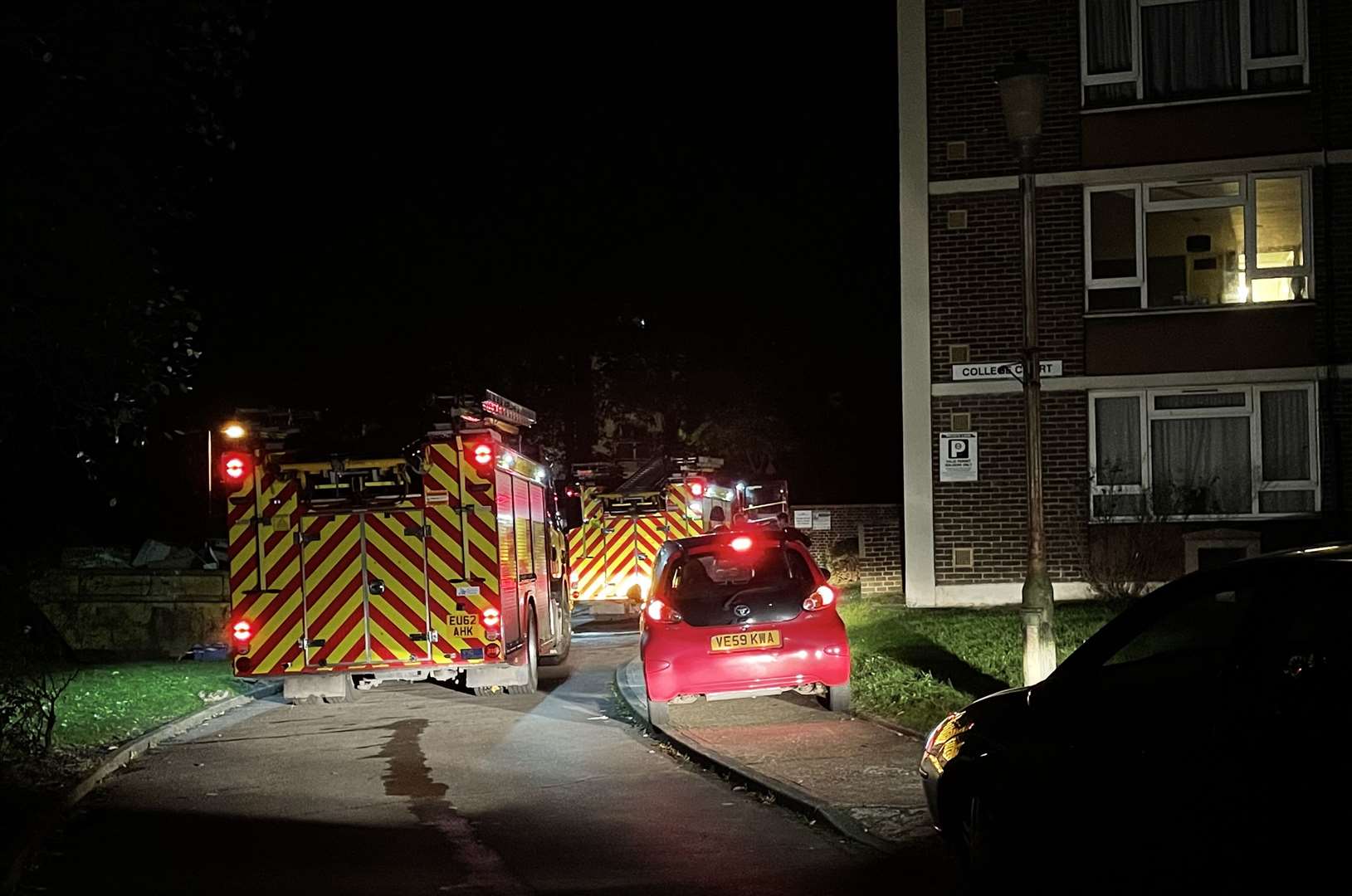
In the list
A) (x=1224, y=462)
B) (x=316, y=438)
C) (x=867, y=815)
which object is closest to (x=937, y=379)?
(x=1224, y=462)

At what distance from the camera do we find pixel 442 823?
9625 mm

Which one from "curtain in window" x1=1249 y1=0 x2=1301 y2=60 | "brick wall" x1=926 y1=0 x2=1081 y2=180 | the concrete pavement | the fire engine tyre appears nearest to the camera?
the concrete pavement

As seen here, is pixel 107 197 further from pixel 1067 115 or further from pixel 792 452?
pixel 792 452

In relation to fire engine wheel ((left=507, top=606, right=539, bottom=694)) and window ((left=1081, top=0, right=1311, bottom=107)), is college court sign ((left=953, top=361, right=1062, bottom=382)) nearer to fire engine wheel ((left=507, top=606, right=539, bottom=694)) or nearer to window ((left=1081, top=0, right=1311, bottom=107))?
window ((left=1081, top=0, right=1311, bottom=107))

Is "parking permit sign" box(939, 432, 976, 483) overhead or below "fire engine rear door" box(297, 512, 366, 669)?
overhead

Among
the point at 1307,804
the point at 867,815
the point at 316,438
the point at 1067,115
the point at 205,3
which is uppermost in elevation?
the point at 1067,115

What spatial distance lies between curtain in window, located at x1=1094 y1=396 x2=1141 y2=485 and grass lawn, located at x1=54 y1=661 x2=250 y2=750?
11900 millimetres

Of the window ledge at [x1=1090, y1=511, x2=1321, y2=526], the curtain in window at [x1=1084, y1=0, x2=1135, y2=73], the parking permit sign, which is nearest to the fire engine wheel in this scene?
the parking permit sign

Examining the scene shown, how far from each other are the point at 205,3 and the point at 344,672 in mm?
6882

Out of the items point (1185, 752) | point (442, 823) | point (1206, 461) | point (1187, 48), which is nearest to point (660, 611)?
point (442, 823)

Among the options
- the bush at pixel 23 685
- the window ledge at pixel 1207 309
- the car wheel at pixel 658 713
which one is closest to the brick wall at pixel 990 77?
the window ledge at pixel 1207 309

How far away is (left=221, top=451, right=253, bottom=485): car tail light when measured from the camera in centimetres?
1478

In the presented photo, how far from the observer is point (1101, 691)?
5.95 m

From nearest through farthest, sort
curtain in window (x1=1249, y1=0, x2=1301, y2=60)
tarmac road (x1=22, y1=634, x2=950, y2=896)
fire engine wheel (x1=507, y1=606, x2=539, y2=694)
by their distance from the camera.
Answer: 1. tarmac road (x1=22, y1=634, x2=950, y2=896)
2. fire engine wheel (x1=507, y1=606, x2=539, y2=694)
3. curtain in window (x1=1249, y1=0, x2=1301, y2=60)
